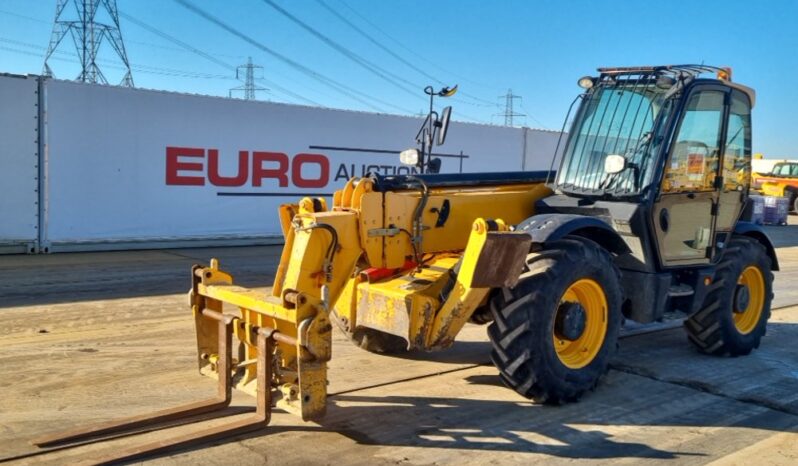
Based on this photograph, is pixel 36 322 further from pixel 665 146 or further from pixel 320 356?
pixel 665 146

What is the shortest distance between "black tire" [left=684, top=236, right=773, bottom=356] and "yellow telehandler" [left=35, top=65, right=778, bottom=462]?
0.02 m

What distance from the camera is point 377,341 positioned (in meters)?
6.48

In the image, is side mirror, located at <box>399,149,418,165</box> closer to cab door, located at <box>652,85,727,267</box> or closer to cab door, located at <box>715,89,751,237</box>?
cab door, located at <box>652,85,727,267</box>

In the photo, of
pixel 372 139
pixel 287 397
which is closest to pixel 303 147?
pixel 372 139

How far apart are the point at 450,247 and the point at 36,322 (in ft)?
13.9

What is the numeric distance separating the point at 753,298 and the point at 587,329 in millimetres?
2595

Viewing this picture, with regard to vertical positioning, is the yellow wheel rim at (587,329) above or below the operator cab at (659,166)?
below

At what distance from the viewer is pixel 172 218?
13312 mm

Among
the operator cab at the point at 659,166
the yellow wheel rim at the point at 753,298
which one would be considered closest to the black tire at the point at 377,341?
the operator cab at the point at 659,166

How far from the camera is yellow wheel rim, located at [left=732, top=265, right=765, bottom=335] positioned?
23.9 feet

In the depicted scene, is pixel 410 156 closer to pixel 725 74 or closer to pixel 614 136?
pixel 614 136

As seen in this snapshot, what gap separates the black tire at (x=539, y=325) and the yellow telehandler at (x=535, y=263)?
10 millimetres

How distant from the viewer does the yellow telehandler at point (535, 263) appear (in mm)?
4746

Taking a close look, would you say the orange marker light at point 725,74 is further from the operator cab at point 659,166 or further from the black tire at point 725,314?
the black tire at point 725,314
